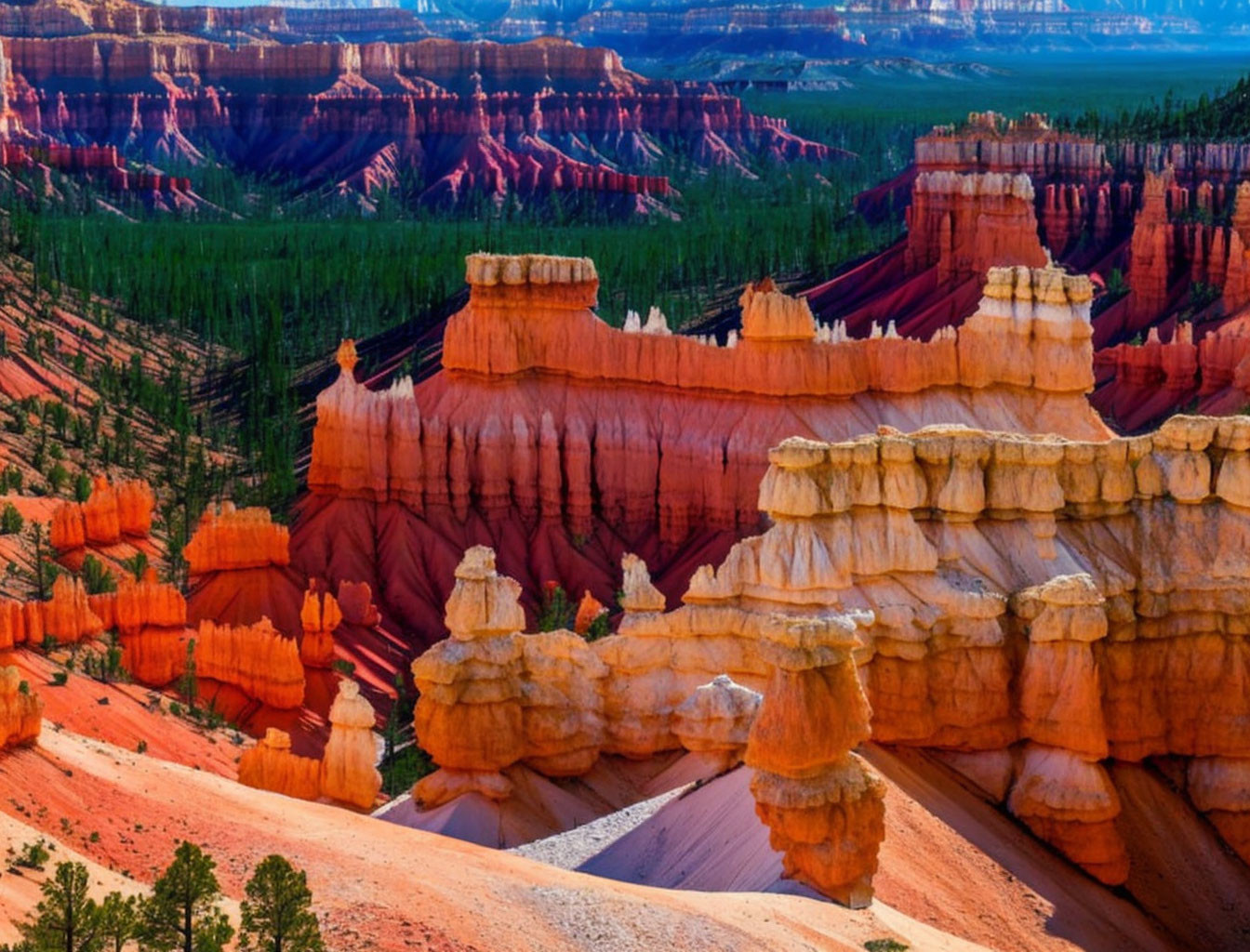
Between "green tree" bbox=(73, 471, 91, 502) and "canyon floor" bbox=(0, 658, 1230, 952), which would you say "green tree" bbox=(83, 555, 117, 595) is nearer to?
"green tree" bbox=(73, 471, 91, 502)

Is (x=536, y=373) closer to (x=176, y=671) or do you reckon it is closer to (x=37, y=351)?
(x=176, y=671)

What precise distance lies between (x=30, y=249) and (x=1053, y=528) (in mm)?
72954

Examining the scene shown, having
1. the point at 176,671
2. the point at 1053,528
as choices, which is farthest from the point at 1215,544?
the point at 176,671

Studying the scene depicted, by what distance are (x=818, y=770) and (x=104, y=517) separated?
30.9 m

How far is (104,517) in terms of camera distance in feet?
189

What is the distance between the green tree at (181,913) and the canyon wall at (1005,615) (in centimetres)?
1375

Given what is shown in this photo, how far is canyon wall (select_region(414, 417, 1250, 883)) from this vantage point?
36.1 metres

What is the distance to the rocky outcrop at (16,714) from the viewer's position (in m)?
28.5

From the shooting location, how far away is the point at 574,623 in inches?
2243

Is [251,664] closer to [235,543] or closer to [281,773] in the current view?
[235,543]

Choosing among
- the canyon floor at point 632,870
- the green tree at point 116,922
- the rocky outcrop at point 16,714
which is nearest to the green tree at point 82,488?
the canyon floor at point 632,870

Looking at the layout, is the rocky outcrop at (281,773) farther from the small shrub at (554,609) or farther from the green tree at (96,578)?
the small shrub at (554,609)

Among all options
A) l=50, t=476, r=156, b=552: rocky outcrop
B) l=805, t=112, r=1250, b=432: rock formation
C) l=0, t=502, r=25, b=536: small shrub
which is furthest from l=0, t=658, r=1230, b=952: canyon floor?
l=805, t=112, r=1250, b=432: rock formation

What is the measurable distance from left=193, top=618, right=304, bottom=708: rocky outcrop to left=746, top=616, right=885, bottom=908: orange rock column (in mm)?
20686
